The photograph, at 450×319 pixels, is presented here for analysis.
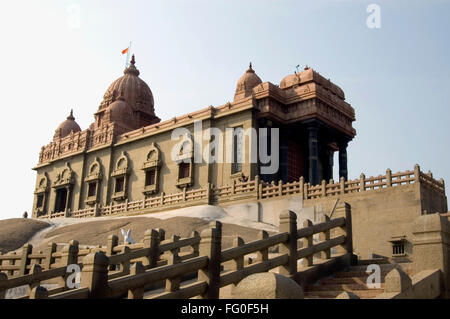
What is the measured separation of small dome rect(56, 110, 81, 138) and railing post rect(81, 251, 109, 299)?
44.7 meters

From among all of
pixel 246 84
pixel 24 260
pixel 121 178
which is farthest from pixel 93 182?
pixel 24 260

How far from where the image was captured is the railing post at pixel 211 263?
805 cm

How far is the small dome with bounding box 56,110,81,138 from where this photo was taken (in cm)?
4922

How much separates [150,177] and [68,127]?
670 inches

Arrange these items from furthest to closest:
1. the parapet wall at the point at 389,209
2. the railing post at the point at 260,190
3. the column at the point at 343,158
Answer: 1. the column at the point at 343,158
2. the railing post at the point at 260,190
3. the parapet wall at the point at 389,209

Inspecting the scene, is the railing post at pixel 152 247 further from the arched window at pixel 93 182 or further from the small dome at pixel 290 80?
the arched window at pixel 93 182

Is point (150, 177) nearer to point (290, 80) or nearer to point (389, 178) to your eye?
point (290, 80)

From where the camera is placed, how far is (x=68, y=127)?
49750 millimetres

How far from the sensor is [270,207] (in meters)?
25.3

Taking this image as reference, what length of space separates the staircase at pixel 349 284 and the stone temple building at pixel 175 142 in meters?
18.7

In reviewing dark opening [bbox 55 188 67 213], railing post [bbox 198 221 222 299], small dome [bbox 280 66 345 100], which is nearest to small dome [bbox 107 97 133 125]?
dark opening [bbox 55 188 67 213]

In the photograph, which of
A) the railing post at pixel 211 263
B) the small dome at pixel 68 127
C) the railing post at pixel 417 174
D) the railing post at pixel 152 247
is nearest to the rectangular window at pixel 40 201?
the small dome at pixel 68 127

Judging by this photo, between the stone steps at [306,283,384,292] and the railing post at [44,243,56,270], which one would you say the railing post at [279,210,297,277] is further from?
the railing post at [44,243,56,270]
